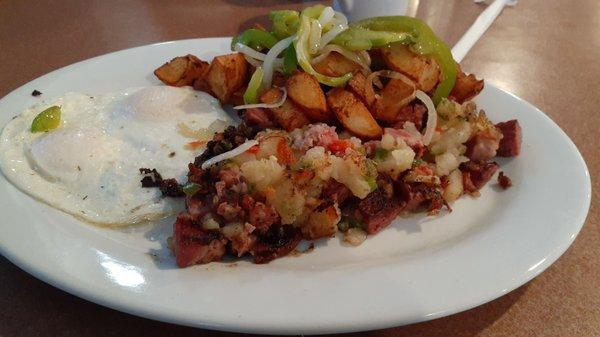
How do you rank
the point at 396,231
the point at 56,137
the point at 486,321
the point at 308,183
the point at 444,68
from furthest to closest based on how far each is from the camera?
the point at 444,68 < the point at 56,137 < the point at 396,231 < the point at 308,183 < the point at 486,321

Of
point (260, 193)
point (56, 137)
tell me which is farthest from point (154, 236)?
point (56, 137)

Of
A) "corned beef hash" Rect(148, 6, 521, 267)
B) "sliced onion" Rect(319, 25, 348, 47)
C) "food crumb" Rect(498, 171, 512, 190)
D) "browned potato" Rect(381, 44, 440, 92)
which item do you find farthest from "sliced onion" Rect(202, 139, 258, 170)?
"food crumb" Rect(498, 171, 512, 190)

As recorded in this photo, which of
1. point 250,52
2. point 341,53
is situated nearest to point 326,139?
point 341,53

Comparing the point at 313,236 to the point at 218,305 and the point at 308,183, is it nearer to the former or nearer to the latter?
the point at 308,183

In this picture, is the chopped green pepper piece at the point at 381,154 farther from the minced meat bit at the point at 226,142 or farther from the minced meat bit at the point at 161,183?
the minced meat bit at the point at 161,183

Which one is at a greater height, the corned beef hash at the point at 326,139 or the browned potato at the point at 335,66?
the browned potato at the point at 335,66

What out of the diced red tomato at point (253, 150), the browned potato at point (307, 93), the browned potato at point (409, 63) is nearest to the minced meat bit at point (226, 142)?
the diced red tomato at point (253, 150)
